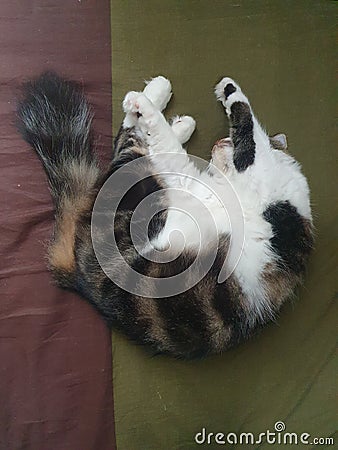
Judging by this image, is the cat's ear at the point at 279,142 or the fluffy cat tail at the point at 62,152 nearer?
the fluffy cat tail at the point at 62,152

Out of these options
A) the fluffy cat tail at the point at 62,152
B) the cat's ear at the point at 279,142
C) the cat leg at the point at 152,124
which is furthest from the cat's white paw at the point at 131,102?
the cat's ear at the point at 279,142

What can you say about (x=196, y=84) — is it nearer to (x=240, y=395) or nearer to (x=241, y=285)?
(x=241, y=285)

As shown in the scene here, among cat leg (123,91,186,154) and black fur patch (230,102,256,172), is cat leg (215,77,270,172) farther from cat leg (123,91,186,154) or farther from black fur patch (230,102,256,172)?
cat leg (123,91,186,154)

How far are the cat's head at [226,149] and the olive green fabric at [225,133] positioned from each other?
0.20 ft

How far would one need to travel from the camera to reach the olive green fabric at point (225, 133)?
5.21 feet

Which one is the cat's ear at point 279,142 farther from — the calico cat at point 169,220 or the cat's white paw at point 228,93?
the cat's white paw at point 228,93

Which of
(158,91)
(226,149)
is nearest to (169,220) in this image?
(226,149)

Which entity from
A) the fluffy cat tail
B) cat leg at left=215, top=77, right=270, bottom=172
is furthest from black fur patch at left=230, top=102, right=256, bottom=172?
the fluffy cat tail

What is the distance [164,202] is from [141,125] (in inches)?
8.7

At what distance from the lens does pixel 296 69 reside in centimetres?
174

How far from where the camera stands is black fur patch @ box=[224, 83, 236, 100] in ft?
5.44

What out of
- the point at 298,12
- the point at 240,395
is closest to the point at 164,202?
the point at 240,395

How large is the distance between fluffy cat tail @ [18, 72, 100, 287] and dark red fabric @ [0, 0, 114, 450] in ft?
0.14

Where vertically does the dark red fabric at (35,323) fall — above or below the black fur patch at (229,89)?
below
